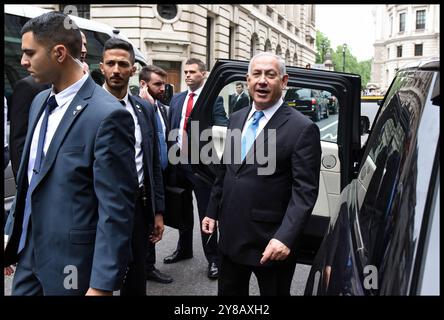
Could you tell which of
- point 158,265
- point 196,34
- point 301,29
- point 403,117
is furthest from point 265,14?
point 403,117

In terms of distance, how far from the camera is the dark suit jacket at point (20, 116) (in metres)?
3.99

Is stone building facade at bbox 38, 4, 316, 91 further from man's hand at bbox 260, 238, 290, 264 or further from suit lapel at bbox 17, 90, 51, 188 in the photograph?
man's hand at bbox 260, 238, 290, 264

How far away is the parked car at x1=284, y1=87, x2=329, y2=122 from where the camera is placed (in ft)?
12.6

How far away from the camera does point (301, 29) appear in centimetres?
4312

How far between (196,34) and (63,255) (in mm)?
Answer: 21462

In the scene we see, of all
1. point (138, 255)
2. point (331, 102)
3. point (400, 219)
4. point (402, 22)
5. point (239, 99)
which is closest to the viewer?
point (400, 219)

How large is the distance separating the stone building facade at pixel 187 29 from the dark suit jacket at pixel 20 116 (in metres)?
17.8

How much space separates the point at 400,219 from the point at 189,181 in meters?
3.58

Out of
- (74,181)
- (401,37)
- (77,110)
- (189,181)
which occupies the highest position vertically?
(401,37)

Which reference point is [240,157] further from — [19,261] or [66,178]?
[19,261]

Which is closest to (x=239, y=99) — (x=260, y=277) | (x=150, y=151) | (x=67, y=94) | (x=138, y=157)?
(x=150, y=151)

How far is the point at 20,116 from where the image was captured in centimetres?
405

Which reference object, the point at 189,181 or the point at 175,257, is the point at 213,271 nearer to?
the point at 175,257

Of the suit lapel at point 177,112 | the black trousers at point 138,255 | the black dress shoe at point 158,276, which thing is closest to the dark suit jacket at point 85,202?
the black trousers at point 138,255
